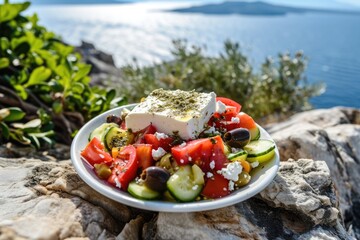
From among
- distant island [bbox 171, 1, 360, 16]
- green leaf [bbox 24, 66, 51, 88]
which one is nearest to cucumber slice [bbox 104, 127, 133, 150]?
green leaf [bbox 24, 66, 51, 88]

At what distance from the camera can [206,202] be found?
144 centimetres

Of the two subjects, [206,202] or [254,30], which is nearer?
[206,202]

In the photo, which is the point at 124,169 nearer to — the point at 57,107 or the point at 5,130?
the point at 5,130

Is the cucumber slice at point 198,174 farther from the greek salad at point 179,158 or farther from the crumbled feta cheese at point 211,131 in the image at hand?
the crumbled feta cheese at point 211,131

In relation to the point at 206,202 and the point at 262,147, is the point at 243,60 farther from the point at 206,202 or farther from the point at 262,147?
the point at 206,202

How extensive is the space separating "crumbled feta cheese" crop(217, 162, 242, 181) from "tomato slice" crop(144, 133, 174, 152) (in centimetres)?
26

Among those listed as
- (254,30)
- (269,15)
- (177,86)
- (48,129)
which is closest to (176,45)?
(177,86)

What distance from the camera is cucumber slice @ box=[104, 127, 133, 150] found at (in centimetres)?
180

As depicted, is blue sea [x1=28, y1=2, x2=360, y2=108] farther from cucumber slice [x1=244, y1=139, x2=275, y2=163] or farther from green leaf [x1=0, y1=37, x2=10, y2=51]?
cucumber slice [x1=244, y1=139, x2=275, y2=163]

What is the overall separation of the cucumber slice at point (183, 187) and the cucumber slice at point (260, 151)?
311 mm

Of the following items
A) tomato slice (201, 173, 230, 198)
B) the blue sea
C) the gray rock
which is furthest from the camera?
the blue sea

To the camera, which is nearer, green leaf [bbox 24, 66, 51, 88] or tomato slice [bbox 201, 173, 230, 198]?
tomato slice [bbox 201, 173, 230, 198]

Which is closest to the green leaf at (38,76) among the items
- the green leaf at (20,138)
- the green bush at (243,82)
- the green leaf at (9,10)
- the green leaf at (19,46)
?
the green leaf at (19,46)

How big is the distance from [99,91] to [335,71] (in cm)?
400
